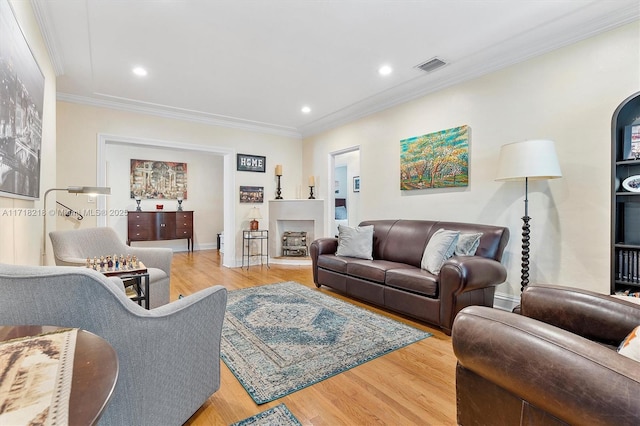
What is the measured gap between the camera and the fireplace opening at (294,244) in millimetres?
5844

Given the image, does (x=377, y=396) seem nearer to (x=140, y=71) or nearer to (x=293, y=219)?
(x=140, y=71)

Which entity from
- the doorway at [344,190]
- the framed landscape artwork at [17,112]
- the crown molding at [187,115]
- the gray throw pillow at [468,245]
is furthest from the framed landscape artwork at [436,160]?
the framed landscape artwork at [17,112]

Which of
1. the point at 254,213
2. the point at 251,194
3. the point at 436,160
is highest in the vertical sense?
the point at 436,160

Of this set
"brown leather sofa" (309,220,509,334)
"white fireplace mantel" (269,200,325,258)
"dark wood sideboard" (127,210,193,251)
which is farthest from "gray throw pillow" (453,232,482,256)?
"dark wood sideboard" (127,210,193,251)

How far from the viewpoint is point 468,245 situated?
293 centimetres

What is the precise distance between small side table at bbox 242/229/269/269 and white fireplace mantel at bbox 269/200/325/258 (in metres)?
0.11

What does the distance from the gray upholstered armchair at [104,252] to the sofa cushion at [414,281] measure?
2.20 metres

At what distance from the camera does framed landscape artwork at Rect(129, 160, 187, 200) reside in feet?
23.3

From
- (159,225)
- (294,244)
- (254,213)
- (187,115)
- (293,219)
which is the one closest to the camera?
(187,115)

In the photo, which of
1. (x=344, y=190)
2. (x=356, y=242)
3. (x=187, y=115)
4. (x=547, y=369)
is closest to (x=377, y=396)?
(x=547, y=369)

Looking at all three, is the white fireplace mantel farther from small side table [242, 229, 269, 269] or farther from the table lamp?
the table lamp

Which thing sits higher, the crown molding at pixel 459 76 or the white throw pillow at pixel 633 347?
the crown molding at pixel 459 76

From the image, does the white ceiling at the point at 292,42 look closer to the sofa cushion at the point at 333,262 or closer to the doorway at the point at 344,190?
the doorway at the point at 344,190

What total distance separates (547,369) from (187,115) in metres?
5.33
